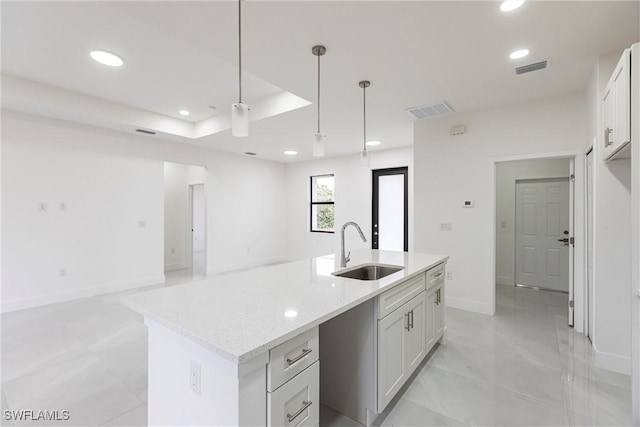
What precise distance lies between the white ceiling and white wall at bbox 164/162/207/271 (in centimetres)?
263

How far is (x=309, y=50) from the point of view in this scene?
2318 mm

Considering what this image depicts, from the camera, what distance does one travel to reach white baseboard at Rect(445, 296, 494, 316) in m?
3.65

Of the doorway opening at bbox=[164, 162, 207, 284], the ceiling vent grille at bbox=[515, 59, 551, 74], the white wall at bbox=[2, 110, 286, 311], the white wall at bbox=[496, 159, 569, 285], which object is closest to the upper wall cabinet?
the ceiling vent grille at bbox=[515, 59, 551, 74]

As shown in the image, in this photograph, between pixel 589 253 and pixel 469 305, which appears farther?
pixel 469 305

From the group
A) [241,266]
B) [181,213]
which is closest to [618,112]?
[241,266]

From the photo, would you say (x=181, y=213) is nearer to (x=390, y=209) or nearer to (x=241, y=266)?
(x=241, y=266)

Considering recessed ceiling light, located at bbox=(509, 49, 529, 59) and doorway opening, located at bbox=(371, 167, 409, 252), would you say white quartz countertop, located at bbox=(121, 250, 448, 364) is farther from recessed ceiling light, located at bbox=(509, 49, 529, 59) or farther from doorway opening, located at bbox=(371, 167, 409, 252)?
doorway opening, located at bbox=(371, 167, 409, 252)

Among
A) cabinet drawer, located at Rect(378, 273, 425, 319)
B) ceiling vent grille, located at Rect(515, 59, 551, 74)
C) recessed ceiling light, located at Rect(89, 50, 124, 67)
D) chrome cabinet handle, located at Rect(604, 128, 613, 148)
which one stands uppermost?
recessed ceiling light, located at Rect(89, 50, 124, 67)

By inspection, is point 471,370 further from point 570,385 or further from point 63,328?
point 63,328

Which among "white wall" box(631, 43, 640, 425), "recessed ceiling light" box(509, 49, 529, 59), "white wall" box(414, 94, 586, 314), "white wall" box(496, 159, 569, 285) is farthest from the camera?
"white wall" box(496, 159, 569, 285)

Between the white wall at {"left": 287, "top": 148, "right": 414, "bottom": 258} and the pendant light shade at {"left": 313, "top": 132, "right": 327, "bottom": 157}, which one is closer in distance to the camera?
the pendant light shade at {"left": 313, "top": 132, "right": 327, "bottom": 157}

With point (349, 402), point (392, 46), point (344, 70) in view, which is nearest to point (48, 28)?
point (344, 70)

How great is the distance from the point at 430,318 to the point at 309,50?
2437 millimetres

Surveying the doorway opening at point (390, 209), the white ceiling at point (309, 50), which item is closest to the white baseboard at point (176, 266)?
the white ceiling at point (309, 50)
